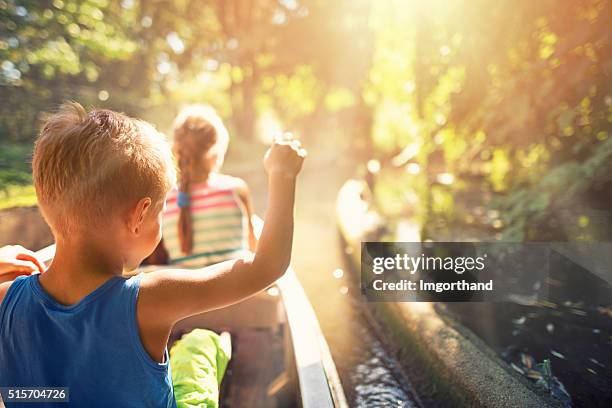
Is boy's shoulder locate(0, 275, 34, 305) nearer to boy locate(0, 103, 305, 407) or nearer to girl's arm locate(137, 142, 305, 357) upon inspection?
boy locate(0, 103, 305, 407)

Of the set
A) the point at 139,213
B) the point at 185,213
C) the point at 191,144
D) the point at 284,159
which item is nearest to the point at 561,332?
the point at 185,213

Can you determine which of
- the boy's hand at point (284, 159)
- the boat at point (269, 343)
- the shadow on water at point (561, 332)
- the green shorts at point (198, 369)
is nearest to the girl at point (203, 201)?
the boat at point (269, 343)

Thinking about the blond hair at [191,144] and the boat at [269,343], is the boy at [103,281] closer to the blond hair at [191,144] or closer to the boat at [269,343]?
the boat at [269,343]

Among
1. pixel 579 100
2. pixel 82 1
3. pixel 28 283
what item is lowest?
pixel 28 283

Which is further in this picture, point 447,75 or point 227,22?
point 227,22

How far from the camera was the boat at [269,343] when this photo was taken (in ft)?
Answer: 7.24

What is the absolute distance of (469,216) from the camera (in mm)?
6680

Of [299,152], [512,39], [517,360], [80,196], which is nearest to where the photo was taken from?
[80,196]

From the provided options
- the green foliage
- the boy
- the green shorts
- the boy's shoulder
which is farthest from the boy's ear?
the green foliage

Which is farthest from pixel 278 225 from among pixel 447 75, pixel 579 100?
pixel 447 75

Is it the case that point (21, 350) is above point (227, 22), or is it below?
below

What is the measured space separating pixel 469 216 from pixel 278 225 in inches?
233

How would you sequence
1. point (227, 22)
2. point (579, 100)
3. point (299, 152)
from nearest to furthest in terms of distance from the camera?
point (299, 152) → point (579, 100) → point (227, 22)

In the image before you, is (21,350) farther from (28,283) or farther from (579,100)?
(579,100)
